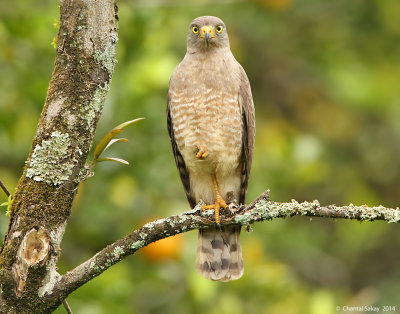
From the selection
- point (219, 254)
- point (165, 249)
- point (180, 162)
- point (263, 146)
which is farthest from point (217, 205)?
point (263, 146)

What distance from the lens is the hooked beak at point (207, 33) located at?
4.65 metres

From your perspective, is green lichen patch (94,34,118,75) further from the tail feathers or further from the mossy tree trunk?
the tail feathers

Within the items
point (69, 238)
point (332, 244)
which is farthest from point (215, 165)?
point (332, 244)

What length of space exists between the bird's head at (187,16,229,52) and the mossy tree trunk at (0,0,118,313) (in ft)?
6.57

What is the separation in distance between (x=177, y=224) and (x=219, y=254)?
1766 mm

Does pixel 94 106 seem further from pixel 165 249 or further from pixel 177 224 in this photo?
pixel 165 249

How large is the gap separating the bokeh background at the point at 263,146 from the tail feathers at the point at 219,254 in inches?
8.0

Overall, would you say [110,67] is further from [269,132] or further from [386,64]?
[386,64]

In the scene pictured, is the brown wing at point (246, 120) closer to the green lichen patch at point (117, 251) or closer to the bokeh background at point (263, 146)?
the bokeh background at point (263, 146)

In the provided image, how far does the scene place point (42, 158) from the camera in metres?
2.64

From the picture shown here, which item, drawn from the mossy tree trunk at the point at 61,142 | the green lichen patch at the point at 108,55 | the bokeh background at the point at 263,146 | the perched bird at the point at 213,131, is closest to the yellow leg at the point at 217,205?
the perched bird at the point at 213,131

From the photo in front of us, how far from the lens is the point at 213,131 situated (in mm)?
4281

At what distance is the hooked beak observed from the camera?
4.65m

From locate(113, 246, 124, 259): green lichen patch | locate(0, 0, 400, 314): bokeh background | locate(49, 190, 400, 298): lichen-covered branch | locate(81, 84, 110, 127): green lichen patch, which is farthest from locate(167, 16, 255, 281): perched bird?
locate(81, 84, 110, 127): green lichen patch
